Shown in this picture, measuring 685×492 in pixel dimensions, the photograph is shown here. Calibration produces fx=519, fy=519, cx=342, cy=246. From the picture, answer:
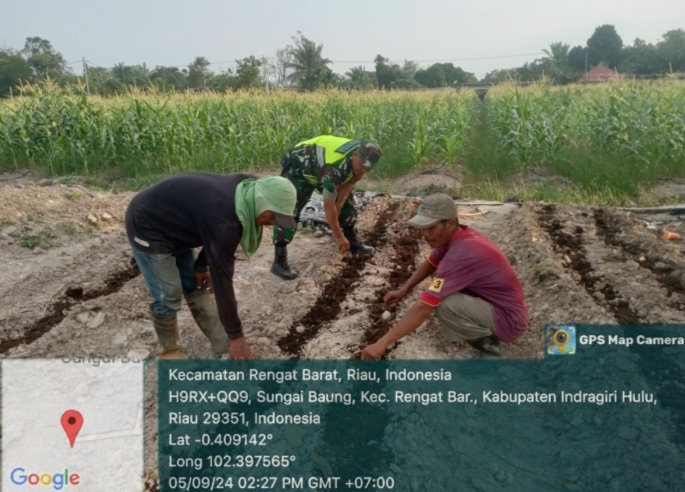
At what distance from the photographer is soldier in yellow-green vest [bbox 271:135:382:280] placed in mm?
4445

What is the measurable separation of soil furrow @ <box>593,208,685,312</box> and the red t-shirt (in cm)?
144

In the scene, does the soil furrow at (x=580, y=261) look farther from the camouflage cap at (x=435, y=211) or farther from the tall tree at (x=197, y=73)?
the tall tree at (x=197, y=73)

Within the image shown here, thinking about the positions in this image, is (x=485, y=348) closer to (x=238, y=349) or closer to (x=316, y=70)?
(x=238, y=349)

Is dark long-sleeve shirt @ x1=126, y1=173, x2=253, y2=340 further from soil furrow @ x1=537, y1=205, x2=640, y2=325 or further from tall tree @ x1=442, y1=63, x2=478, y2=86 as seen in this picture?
tall tree @ x1=442, y1=63, x2=478, y2=86

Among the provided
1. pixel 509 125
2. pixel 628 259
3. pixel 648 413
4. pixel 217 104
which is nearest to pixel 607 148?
pixel 509 125

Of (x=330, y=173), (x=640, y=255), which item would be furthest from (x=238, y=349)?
(x=640, y=255)

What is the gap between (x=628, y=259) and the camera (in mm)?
4793

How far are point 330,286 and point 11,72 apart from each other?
3526cm

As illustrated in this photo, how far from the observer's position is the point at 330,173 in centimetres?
445

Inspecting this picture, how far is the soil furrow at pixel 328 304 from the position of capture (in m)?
3.75

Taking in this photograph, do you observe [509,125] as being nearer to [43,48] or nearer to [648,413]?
[648,413]

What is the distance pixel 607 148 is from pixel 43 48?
2184 inches

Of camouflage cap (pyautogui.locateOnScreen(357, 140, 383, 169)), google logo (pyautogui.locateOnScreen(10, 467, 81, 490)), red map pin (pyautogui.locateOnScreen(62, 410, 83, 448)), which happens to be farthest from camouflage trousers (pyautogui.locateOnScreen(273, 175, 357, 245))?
google logo (pyautogui.locateOnScreen(10, 467, 81, 490))

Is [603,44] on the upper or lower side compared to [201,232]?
upper
